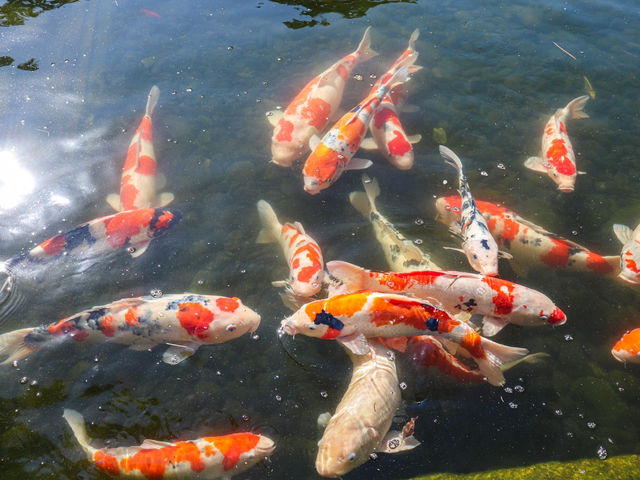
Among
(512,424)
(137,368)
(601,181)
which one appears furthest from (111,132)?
(601,181)

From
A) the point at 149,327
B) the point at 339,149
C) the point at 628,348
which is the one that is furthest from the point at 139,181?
the point at 628,348

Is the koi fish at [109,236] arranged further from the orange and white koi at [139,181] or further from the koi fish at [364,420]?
the koi fish at [364,420]

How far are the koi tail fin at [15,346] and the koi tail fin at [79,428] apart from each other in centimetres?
73

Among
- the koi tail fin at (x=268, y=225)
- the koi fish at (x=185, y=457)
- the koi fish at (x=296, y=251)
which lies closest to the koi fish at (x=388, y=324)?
the koi fish at (x=296, y=251)

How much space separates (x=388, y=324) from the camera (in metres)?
4.03

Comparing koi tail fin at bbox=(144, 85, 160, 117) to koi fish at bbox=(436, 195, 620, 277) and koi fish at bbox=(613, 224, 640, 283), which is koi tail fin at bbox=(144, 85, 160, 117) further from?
koi fish at bbox=(613, 224, 640, 283)

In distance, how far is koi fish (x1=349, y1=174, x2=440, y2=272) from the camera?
4.95 meters

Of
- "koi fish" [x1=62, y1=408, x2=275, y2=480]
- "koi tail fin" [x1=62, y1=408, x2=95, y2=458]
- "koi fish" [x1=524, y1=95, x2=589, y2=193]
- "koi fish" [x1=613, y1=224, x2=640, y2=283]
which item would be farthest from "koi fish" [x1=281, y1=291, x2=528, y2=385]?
"koi fish" [x1=524, y1=95, x2=589, y2=193]

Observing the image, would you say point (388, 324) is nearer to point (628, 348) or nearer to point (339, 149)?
point (628, 348)

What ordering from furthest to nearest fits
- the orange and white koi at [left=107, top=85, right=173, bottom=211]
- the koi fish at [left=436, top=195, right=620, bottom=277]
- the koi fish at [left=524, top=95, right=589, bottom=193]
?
the koi fish at [left=524, top=95, right=589, bottom=193] < the orange and white koi at [left=107, top=85, right=173, bottom=211] < the koi fish at [left=436, top=195, right=620, bottom=277]

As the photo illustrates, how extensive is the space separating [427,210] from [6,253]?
468 cm

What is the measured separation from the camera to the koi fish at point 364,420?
3.58 metres

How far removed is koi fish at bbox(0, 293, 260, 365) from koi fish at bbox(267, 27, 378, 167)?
2441 mm

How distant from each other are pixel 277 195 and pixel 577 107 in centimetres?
446
